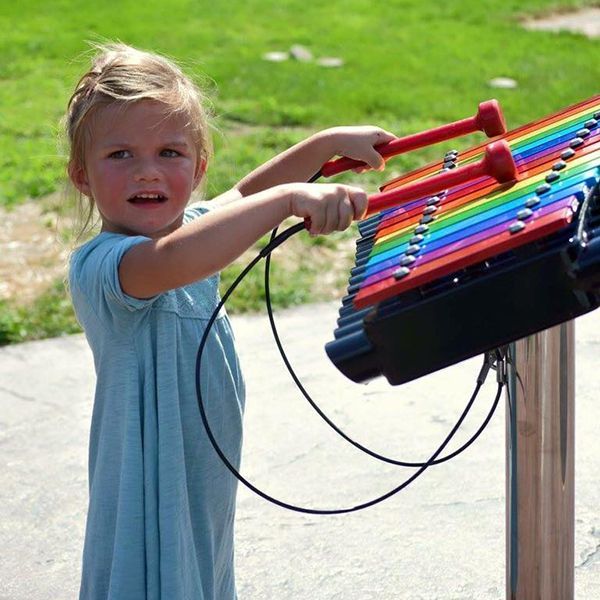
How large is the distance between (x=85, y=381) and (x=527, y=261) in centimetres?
291

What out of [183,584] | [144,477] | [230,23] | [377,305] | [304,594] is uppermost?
[377,305]

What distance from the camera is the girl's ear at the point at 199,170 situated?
2604 millimetres

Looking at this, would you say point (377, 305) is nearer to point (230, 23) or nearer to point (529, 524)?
point (529, 524)

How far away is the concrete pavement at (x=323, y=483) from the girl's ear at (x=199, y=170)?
1134 mm

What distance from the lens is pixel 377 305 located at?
1969 millimetres

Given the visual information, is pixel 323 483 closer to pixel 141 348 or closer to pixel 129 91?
pixel 141 348

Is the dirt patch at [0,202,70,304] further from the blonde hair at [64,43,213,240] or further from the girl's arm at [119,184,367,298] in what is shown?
the girl's arm at [119,184,367,298]

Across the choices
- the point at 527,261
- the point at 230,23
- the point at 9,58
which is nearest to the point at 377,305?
the point at 527,261

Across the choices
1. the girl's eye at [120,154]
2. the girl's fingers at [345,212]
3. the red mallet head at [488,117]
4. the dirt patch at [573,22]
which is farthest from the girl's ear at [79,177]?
the dirt patch at [573,22]

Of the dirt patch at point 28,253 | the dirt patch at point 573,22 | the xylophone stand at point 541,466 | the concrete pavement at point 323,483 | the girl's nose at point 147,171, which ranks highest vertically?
the girl's nose at point 147,171

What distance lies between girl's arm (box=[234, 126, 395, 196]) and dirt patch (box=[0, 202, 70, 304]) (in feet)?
8.32

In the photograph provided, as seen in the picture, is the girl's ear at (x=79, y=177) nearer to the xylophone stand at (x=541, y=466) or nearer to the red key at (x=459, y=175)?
the red key at (x=459, y=175)

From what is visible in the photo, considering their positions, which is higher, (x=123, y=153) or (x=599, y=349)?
(x=123, y=153)

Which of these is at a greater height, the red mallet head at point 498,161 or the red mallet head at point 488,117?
the red mallet head at point 498,161
